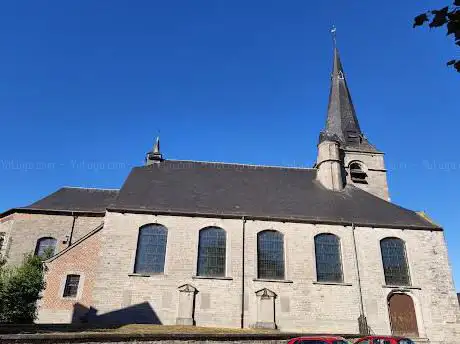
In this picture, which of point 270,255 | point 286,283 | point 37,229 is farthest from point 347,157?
point 37,229

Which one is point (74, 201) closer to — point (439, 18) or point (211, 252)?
point (211, 252)

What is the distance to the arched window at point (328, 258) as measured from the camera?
665 inches

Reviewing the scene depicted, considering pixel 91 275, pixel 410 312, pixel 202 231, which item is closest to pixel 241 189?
pixel 202 231

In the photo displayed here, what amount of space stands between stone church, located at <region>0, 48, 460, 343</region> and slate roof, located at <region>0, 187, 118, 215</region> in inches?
12.3

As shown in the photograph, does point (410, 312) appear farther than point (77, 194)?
No

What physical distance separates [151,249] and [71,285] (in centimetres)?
398

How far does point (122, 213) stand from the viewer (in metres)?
17.1

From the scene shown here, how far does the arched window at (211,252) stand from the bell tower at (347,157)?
801cm

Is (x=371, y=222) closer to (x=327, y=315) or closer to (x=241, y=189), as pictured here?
(x=327, y=315)

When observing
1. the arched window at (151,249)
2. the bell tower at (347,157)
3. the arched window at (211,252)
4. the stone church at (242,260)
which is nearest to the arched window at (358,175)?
the bell tower at (347,157)

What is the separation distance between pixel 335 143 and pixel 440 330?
11.2 metres

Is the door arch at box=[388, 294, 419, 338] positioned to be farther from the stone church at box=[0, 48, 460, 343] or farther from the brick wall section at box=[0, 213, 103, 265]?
the brick wall section at box=[0, 213, 103, 265]

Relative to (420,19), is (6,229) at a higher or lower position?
higher

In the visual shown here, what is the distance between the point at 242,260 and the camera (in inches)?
656
